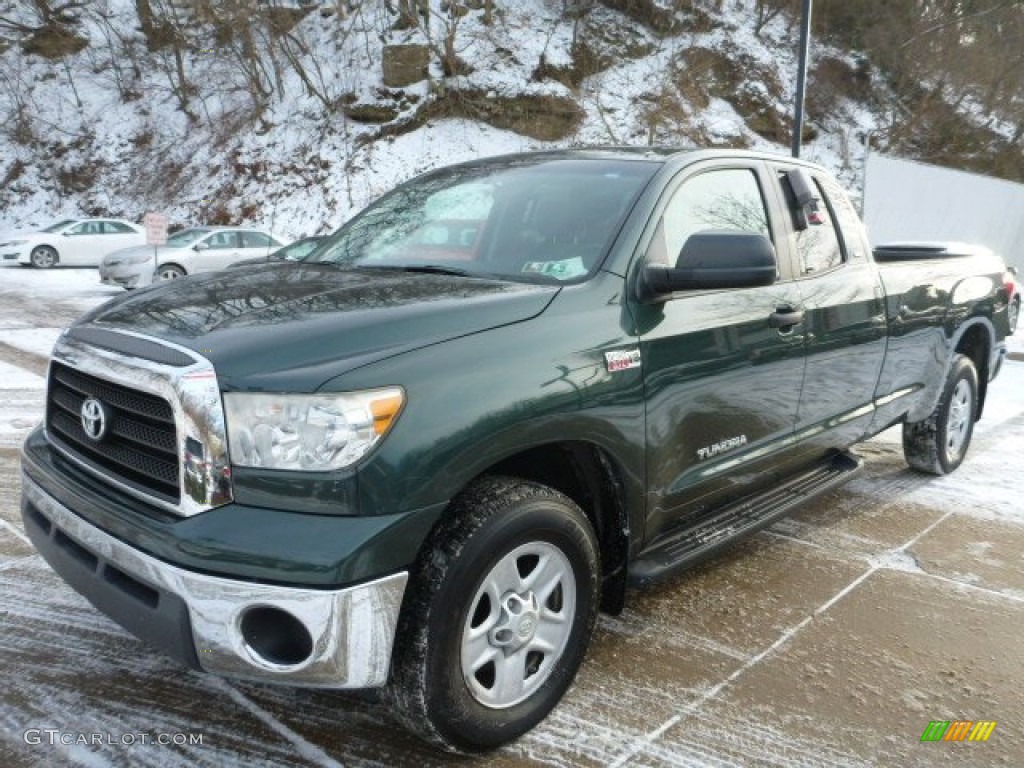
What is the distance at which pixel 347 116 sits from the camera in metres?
26.9

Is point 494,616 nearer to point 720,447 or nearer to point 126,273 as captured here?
point 720,447

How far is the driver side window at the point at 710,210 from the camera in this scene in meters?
2.95

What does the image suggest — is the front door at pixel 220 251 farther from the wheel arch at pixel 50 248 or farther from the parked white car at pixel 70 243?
the wheel arch at pixel 50 248

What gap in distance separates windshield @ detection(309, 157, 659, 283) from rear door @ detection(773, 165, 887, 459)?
3.12 ft

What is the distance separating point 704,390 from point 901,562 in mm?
1805

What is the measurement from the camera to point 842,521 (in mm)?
4508

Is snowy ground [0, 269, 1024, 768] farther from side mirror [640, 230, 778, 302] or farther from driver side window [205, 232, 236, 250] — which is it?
driver side window [205, 232, 236, 250]

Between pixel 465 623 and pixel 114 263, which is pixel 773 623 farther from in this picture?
pixel 114 263

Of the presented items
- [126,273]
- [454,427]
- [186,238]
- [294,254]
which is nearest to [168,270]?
[126,273]

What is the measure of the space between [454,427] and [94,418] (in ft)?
3.48

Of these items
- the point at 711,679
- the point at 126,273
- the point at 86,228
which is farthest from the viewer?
the point at 86,228

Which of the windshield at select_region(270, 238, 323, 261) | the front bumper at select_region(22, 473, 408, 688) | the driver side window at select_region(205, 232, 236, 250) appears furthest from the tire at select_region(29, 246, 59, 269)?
the front bumper at select_region(22, 473, 408, 688)

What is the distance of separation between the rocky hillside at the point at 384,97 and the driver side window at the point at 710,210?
71.3ft

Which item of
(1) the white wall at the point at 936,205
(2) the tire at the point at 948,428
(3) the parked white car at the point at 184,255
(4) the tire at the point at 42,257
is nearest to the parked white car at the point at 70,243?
(4) the tire at the point at 42,257
